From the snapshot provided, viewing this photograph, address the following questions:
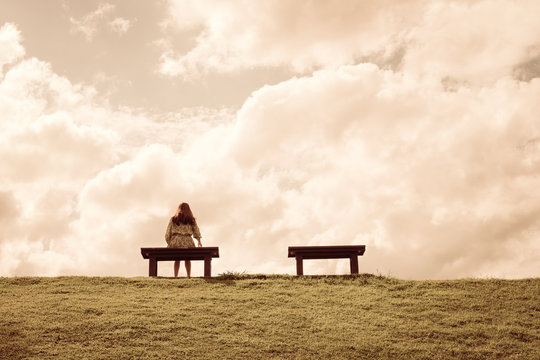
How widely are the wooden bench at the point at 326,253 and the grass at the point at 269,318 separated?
59 cm

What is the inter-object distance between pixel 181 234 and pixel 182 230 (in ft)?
0.40

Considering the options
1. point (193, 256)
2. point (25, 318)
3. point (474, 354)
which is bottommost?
point (474, 354)

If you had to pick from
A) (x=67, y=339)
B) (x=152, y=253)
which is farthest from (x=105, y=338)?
(x=152, y=253)

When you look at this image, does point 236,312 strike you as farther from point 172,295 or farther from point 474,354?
point 474,354

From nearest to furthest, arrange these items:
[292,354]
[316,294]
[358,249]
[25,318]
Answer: [292,354] < [25,318] < [316,294] < [358,249]

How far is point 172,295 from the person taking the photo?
514 inches

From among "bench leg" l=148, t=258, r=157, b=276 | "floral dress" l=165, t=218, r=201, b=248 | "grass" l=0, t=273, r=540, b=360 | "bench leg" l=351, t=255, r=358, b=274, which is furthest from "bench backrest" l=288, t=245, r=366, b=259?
"bench leg" l=148, t=258, r=157, b=276

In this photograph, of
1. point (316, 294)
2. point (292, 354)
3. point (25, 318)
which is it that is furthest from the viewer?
point (316, 294)

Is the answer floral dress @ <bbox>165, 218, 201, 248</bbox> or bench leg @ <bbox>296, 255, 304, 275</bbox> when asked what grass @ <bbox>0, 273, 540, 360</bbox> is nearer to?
bench leg @ <bbox>296, 255, 304, 275</bbox>

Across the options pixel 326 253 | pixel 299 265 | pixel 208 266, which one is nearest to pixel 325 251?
pixel 326 253

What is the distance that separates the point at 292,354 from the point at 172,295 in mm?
4305

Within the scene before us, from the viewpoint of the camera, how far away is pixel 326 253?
15172mm

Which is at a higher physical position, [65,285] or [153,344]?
[65,285]

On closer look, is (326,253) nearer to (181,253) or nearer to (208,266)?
(208,266)
